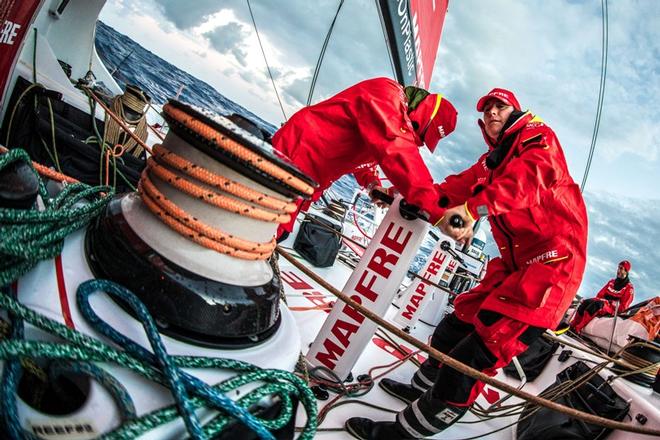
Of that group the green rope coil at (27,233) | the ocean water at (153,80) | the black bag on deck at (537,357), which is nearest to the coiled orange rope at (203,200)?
the green rope coil at (27,233)

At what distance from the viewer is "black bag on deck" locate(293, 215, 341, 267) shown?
433 cm

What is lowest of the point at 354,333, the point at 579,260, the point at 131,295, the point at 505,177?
the point at 354,333

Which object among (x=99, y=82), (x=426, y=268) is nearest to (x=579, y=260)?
(x=426, y=268)

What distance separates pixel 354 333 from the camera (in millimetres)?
1856

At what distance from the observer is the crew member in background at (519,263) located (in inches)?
62.9

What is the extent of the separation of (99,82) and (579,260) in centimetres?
654

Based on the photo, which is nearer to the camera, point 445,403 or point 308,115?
point 445,403

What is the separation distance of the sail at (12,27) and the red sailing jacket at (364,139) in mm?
1807

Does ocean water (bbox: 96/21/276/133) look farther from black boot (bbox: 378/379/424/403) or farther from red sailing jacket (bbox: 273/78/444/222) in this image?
black boot (bbox: 378/379/424/403)

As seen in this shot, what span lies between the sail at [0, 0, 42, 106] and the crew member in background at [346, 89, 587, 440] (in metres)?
2.72

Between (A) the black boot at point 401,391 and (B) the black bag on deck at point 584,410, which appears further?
(A) the black boot at point 401,391

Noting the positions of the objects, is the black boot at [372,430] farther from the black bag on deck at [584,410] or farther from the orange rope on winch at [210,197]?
the orange rope on winch at [210,197]

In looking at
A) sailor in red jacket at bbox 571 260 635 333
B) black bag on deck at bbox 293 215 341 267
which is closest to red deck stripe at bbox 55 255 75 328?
black bag on deck at bbox 293 215 341 267

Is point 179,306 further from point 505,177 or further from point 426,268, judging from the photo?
point 426,268
